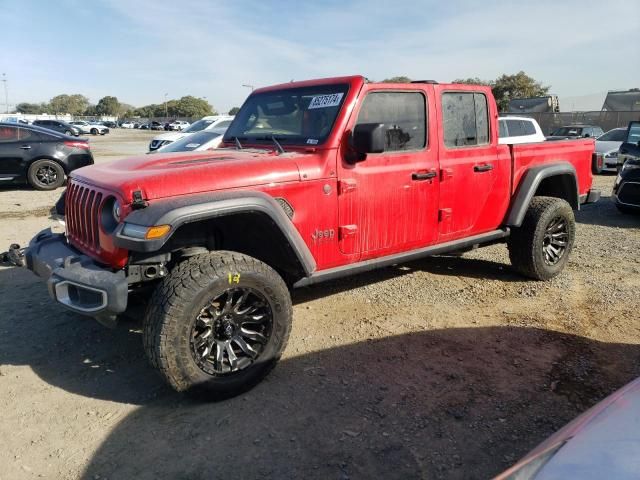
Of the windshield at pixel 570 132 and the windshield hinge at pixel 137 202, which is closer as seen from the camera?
the windshield hinge at pixel 137 202

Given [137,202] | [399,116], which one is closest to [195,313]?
[137,202]

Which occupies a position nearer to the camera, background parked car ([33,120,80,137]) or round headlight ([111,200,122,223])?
round headlight ([111,200,122,223])

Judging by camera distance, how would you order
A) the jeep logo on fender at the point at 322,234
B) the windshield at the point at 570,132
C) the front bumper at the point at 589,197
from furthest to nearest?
the windshield at the point at 570,132
the front bumper at the point at 589,197
the jeep logo on fender at the point at 322,234

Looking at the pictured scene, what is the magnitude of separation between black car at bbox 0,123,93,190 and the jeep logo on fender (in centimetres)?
899

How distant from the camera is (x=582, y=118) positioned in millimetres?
27047

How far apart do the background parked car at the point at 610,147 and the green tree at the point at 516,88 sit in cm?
3609

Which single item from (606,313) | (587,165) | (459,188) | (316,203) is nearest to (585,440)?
(316,203)

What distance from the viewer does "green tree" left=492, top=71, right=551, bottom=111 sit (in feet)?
166

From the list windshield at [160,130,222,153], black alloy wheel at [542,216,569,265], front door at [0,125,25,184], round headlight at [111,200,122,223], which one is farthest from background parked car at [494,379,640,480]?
front door at [0,125,25,184]

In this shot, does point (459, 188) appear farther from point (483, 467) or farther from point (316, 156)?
point (483, 467)

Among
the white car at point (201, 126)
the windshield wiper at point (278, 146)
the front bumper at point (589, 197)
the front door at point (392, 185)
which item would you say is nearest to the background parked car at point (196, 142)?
the white car at point (201, 126)

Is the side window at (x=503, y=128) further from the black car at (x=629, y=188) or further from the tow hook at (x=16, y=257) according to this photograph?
the tow hook at (x=16, y=257)

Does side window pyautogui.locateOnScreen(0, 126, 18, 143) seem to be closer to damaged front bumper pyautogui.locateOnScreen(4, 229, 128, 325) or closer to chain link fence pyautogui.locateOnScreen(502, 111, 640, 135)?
damaged front bumper pyautogui.locateOnScreen(4, 229, 128, 325)

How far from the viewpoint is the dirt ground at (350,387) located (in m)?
2.54
